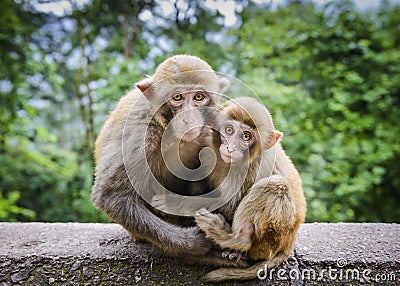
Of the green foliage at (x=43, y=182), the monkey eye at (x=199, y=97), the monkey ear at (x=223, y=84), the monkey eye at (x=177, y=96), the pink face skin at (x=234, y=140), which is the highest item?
the monkey ear at (x=223, y=84)

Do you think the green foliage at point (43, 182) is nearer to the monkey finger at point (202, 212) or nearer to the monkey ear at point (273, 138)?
the monkey finger at point (202, 212)

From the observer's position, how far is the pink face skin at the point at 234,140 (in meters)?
2.36

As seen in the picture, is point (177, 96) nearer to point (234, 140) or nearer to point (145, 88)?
point (145, 88)

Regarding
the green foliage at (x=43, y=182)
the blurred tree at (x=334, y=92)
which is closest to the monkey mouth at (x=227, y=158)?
the blurred tree at (x=334, y=92)

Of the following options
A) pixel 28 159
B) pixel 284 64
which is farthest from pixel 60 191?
pixel 284 64

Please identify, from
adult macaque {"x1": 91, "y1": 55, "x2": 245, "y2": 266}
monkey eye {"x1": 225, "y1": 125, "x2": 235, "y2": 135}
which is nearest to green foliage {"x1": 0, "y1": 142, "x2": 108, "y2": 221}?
adult macaque {"x1": 91, "y1": 55, "x2": 245, "y2": 266}

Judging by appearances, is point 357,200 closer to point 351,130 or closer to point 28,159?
point 351,130

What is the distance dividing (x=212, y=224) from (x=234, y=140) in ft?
1.71

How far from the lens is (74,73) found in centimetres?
737

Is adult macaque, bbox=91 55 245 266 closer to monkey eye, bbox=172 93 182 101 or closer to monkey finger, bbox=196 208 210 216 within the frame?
monkey eye, bbox=172 93 182 101

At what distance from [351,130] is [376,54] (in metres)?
1.15

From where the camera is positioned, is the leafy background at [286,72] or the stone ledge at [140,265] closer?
the stone ledge at [140,265]

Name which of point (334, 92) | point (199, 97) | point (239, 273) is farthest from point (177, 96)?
point (334, 92)

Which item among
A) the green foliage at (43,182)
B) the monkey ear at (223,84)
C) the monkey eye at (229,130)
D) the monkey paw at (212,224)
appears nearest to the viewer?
the monkey paw at (212,224)
